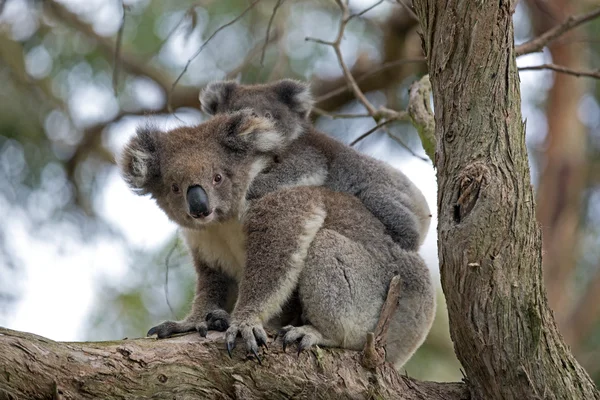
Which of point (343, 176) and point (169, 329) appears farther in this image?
point (343, 176)

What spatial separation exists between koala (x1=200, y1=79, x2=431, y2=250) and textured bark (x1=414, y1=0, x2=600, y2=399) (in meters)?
1.07

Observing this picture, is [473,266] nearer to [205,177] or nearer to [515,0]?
[515,0]

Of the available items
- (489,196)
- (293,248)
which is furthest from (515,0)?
(293,248)

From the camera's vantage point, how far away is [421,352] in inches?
374

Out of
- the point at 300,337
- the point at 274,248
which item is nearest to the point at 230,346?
the point at 300,337

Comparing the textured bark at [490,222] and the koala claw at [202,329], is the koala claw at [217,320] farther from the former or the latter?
the textured bark at [490,222]

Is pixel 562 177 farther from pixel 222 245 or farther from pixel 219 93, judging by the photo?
pixel 222 245

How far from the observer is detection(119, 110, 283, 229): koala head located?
437 centimetres

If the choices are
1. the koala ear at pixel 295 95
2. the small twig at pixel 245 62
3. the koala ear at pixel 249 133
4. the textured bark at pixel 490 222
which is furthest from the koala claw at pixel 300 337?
the small twig at pixel 245 62

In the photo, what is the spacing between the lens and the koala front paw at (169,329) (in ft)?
13.5

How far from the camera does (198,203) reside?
4.17 m

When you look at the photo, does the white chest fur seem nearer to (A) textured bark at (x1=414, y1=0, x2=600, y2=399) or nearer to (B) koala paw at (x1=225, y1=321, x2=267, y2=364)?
(B) koala paw at (x1=225, y1=321, x2=267, y2=364)

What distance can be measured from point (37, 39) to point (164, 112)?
6.96ft

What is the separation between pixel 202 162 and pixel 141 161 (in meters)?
0.38
